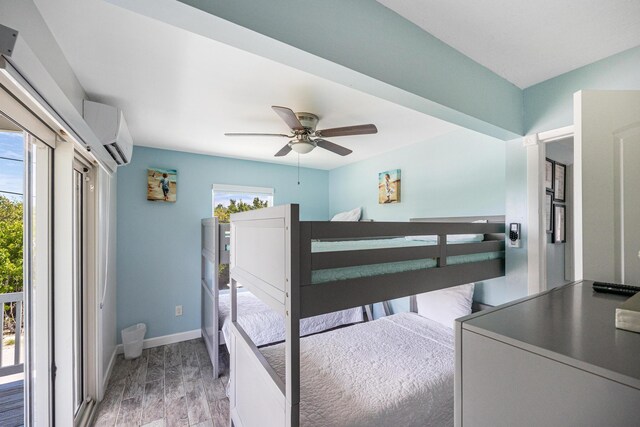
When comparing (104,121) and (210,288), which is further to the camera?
(210,288)

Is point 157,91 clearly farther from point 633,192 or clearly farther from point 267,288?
point 633,192

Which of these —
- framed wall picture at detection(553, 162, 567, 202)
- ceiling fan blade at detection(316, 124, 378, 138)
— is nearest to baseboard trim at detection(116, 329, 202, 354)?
ceiling fan blade at detection(316, 124, 378, 138)

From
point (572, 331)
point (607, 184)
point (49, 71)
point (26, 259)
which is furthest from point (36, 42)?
point (607, 184)

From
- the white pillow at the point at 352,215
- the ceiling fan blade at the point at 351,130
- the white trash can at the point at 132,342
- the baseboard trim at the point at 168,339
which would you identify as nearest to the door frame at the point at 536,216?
the ceiling fan blade at the point at 351,130

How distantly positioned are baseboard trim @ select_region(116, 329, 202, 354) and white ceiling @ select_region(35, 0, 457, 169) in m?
2.26

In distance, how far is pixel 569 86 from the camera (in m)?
1.71

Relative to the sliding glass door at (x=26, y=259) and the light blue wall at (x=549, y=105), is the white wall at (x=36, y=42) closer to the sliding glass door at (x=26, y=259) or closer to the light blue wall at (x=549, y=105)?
the sliding glass door at (x=26, y=259)

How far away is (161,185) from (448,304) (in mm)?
3322

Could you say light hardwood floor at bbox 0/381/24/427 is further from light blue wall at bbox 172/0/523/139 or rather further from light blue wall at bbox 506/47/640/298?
light blue wall at bbox 506/47/640/298

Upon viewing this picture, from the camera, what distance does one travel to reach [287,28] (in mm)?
1003

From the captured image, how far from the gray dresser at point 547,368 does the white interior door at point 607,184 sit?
1.04 ft

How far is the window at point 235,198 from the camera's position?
368 cm

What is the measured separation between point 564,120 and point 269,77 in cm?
188

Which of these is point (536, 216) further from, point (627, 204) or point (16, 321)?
point (16, 321)
